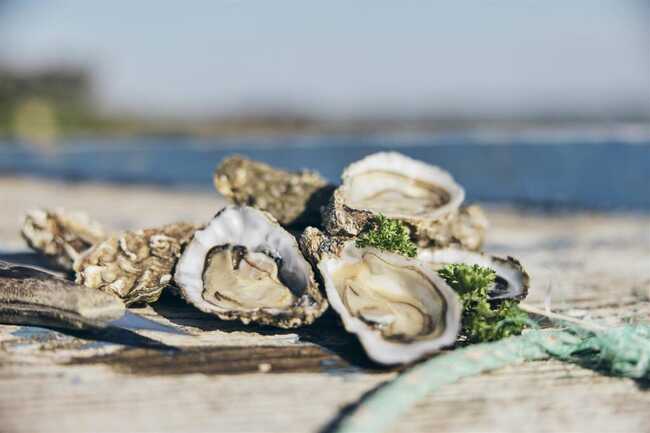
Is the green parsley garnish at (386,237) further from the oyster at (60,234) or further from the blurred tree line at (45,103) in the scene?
the blurred tree line at (45,103)

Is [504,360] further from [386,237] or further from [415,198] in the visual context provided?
[415,198]

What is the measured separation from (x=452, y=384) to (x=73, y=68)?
3419 centimetres

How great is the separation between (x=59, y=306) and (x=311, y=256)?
0.92 m

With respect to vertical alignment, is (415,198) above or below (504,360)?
above

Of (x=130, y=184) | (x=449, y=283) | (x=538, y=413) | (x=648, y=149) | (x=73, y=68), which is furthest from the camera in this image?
(x=73, y=68)

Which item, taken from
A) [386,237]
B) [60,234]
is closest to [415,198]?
[386,237]

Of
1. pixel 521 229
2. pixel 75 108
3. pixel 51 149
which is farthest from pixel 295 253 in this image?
pixel 75 108

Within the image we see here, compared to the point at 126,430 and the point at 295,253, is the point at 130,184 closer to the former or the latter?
the point at 295,253

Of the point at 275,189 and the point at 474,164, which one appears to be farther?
the point at 474,164

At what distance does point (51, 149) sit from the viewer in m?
13.2

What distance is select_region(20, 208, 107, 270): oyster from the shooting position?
11.7 feet

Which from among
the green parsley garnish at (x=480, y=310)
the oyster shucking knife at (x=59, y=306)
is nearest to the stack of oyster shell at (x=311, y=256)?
the green parsley garnish at (x=480, y=310)

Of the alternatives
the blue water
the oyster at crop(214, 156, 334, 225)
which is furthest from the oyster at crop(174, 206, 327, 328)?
the blue water

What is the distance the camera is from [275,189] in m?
3.52
